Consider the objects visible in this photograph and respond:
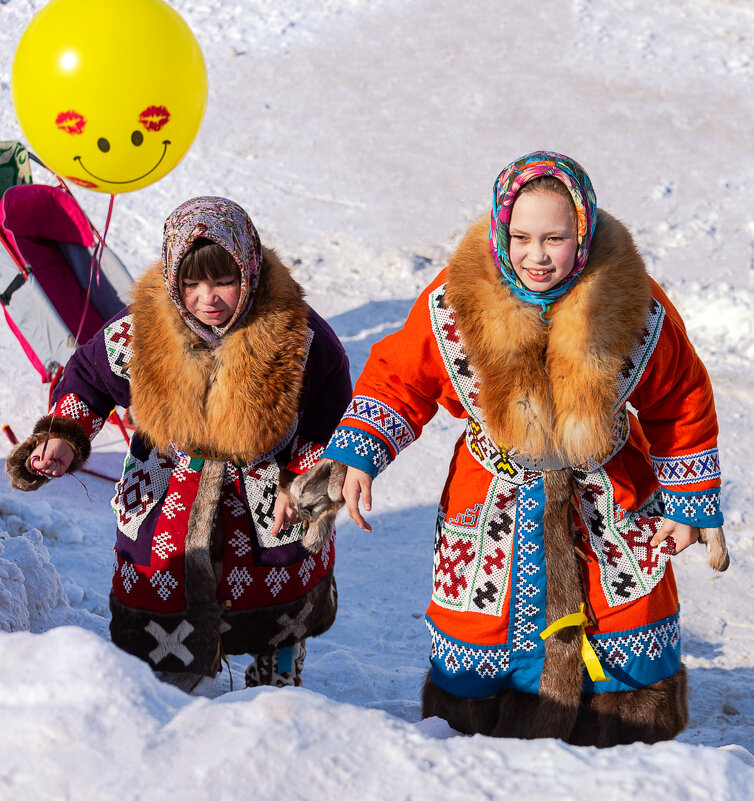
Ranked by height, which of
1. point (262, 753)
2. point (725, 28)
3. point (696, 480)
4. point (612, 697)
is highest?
point (725, 28)

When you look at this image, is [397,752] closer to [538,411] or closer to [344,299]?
[538,411]

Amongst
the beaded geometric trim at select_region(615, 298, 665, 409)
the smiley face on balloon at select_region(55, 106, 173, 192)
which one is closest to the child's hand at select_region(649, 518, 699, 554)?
the beaded geometric trim at select_region(615, 298, 665, 409)

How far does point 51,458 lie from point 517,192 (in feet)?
4.48

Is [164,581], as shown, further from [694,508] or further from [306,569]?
[694,508]

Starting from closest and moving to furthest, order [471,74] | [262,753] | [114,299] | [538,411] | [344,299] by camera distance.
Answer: [262,753] → [538,411] → [114,299] → [344,299] → [471,74]

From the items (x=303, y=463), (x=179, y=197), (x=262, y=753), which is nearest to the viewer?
(x=262, y=753)

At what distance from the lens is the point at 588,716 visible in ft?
8.54

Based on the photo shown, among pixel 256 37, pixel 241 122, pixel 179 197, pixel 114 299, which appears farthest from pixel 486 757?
pixel 256 37

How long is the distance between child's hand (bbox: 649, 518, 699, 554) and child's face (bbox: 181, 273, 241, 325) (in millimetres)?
1193

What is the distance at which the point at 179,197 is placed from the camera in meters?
7.60

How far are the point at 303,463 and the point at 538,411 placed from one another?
2.31ft

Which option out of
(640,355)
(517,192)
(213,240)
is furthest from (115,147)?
(640,355)

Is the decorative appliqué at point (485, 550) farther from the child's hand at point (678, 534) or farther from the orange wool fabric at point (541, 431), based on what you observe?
the child's hand at point (678, 534)

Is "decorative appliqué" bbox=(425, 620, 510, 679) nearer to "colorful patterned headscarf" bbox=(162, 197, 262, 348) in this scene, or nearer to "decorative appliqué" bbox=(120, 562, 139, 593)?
"decorative appliqué" bbox=(120, 562, 139, 593)
